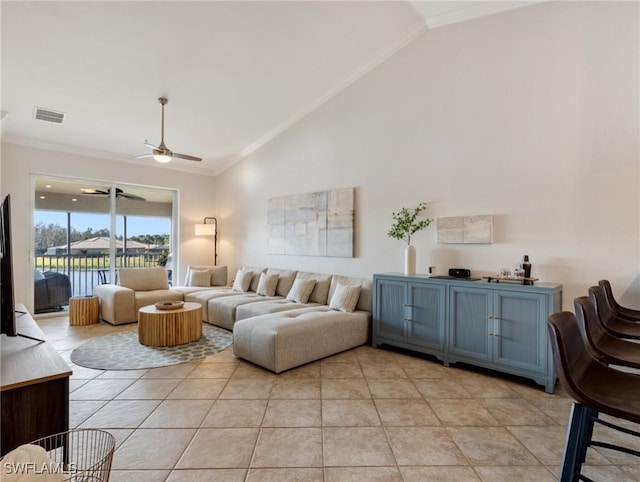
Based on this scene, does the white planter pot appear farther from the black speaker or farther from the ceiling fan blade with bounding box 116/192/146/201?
the ceiling fan blade with bounding box 116/192/146/201

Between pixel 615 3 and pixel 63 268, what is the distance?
798cm

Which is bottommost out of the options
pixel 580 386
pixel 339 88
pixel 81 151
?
pixel 580 386

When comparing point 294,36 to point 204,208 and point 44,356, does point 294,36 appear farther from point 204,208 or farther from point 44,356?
point 204,208

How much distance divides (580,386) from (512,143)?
2783mm

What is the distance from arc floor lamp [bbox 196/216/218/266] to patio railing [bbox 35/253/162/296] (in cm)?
141

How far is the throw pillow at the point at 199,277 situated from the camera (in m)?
6.30

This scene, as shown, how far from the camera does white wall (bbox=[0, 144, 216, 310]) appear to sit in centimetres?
498

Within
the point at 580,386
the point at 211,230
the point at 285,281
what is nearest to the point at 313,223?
the point at 285,281

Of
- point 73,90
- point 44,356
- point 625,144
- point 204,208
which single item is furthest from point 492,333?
point 204,208

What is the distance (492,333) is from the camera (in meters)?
3.17

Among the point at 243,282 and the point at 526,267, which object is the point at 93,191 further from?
the point at 526,267

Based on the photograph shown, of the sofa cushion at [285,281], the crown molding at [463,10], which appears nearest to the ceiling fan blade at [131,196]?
the sofa cushion at [285,281]

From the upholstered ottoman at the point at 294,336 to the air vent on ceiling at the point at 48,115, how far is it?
387cm

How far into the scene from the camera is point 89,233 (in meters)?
5.82
